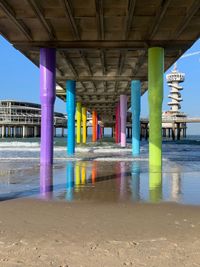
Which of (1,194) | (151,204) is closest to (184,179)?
(151,204)

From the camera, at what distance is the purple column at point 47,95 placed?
52.3ft

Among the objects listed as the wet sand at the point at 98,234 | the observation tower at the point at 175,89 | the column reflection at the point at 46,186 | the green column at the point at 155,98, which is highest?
the observation tower at the point at 175,89

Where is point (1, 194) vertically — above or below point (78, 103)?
below

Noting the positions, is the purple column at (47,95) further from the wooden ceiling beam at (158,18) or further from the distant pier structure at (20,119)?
the distant pier structure at (20,119)

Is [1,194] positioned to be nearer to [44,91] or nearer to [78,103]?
[44,91]

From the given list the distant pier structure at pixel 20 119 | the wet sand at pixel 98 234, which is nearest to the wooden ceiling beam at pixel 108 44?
the wet sand at pixel 98 234

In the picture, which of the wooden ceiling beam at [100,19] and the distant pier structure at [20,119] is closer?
the wooden ceiling beam at [100,19]

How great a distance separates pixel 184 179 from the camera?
10.4m

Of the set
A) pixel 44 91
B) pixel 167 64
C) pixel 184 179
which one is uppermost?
pixel 167 64

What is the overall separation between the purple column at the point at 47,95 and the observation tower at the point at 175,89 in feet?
360

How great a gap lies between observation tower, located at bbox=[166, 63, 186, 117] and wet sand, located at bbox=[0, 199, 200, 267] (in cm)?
A: 11939

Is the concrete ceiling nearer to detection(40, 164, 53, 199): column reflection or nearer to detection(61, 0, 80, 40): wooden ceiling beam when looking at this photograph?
detection(61, 0, 80, 40): wooden ceiling beam

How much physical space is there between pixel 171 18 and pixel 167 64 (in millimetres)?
7301

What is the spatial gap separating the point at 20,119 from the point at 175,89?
54.3 meters
